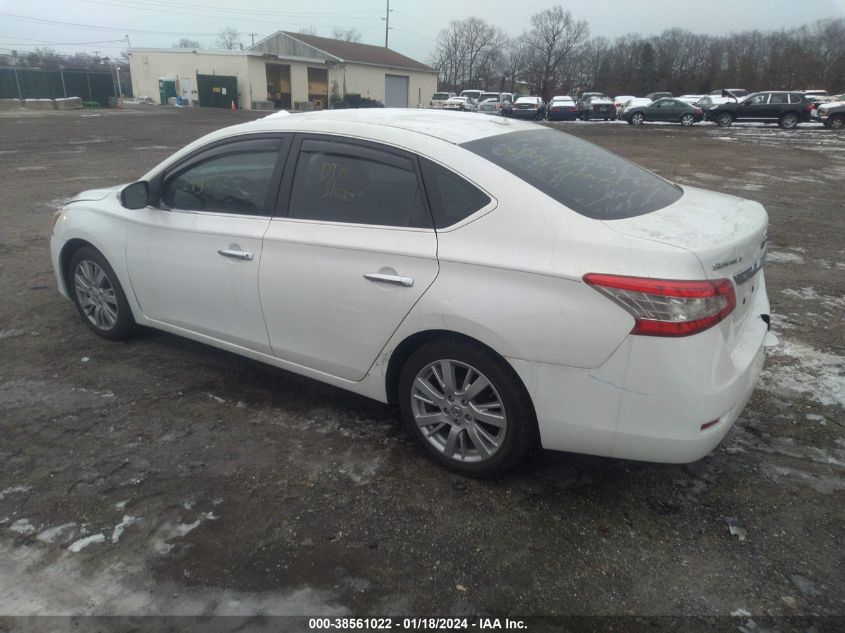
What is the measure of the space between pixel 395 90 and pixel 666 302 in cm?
6083

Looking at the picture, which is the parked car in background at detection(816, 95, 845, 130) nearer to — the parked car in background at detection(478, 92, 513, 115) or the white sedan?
the parked car in background at detection(478, 92, 513, 115)

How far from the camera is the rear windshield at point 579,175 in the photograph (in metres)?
2.84

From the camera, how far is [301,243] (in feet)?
10.7

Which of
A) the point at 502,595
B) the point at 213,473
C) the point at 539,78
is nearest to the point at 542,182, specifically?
the point at 502,595

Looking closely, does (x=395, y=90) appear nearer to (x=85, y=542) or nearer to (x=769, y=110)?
(x=769, y=110)

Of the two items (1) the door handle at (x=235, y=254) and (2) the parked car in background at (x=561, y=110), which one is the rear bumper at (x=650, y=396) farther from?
(2) the parked car in background at (x=561, y=110)

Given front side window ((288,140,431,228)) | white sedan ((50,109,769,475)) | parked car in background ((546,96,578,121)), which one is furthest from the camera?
parked car in background ((546,96,578,121))

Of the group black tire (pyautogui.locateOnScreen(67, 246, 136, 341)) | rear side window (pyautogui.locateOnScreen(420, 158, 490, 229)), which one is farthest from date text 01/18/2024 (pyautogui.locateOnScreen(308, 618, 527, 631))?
black tire (pyautogui.locateOnScreen(67, 246, 136, 341))

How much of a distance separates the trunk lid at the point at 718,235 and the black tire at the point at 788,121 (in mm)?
31691

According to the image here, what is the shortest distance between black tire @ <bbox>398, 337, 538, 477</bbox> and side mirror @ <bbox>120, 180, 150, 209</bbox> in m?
2.12

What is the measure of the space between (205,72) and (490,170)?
5459 centimetres

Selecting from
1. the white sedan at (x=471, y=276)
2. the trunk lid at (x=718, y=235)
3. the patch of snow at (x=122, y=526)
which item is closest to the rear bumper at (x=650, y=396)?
the white sedan at (x=471, y=276)

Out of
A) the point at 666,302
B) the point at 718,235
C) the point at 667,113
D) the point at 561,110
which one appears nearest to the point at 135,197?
the point at 666,302

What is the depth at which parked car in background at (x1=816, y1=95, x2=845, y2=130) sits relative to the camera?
2817 cm
